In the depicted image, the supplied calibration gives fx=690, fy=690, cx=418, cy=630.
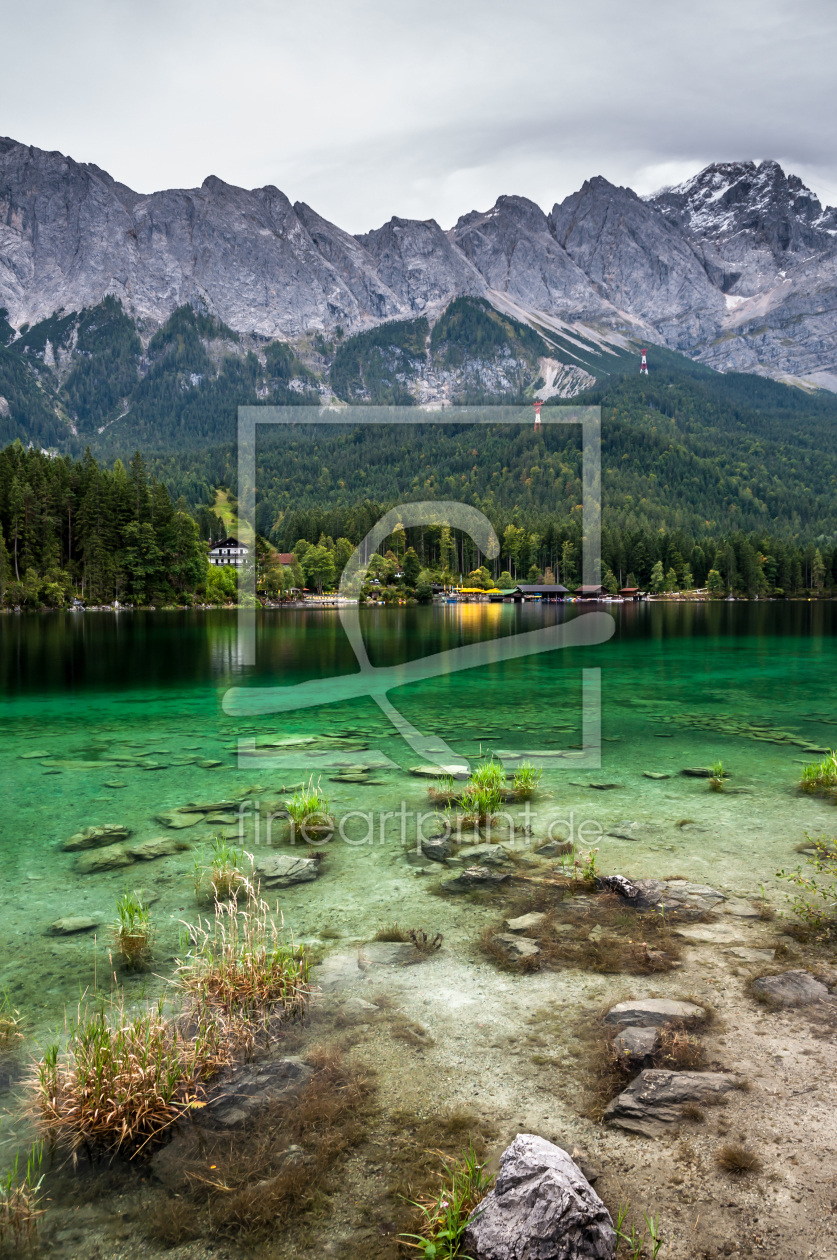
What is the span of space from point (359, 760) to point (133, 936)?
1167 cm

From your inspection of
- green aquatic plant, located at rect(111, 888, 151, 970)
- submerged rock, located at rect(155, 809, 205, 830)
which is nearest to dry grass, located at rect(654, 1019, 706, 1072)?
green aquatic plant, located at rect(111, 888, 151, 970)

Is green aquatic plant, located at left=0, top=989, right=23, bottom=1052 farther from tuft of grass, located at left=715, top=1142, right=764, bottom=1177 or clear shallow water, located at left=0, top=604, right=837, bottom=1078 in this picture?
tuft of grass, located at left=715, top=1142, right=764, bottom=1177

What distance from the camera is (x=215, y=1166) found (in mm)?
5051

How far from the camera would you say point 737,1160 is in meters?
4.78

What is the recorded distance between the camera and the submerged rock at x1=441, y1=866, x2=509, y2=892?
10383 mm

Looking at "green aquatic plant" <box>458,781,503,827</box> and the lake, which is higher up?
"green aquatic plant" <box>458,781,503,827</box>

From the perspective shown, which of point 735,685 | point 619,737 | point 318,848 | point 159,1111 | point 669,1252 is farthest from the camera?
point 735,685

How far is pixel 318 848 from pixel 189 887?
8.15ft

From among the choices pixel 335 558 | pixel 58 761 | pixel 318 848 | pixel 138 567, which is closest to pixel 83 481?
pixel 138 567

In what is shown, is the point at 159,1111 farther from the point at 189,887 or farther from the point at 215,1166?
the point at 189,887

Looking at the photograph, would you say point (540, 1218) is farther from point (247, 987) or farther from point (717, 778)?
point (717, 778)

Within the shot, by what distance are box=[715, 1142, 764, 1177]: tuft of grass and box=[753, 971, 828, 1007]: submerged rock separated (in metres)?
2.34

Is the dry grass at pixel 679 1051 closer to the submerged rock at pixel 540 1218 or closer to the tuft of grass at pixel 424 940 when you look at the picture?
the submerged rock at pixel 540 1218

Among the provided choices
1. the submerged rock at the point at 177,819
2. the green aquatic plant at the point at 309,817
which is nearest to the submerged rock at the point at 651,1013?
the green aquatic plant at the point at 309,817
